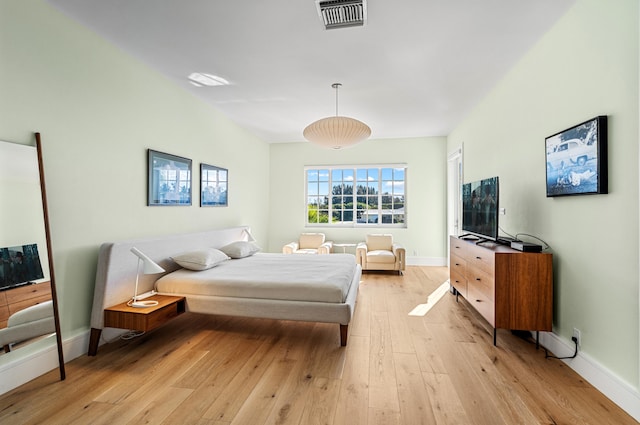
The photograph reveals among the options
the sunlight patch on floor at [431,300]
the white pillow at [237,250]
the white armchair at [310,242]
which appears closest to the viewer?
the sunlight patch on floor at [431,300]

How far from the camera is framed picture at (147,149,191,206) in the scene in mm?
3105

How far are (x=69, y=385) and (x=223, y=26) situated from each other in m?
2.81

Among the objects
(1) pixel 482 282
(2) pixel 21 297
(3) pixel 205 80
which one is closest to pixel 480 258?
(1) pixel 482 282

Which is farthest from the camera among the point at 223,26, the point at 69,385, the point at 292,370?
the point at 223,26

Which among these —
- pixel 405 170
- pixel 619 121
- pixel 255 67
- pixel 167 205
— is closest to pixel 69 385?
pixel 167 205

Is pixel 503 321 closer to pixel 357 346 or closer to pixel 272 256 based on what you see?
pixel 357 346

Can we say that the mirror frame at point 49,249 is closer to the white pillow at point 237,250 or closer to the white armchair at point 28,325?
the white armchair at point 28,325

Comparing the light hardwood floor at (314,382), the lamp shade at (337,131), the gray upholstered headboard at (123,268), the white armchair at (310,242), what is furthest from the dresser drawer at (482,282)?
the gray upholstered headboard at (123,268)

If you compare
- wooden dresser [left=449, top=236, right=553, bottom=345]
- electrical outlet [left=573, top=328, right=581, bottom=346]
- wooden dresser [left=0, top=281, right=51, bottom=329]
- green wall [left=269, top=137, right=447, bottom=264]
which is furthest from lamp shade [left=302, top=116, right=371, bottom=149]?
green wall [left=269, top=137, right=447, bottom=264]

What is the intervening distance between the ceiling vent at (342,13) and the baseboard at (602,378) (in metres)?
2.87

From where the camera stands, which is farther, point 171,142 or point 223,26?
point 171,142

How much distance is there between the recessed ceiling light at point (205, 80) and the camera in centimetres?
323

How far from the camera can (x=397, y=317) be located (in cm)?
321

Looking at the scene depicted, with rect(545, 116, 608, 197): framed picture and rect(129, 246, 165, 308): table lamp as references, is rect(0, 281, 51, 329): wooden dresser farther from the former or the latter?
rect(545, 116, 608, 197): framed picture
